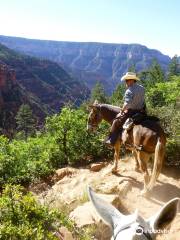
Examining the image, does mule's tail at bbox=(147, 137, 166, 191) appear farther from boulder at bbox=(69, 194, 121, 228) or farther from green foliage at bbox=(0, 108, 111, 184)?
green foliage at bbox=(0, 108, 111, 184)

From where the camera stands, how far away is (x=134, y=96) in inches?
407

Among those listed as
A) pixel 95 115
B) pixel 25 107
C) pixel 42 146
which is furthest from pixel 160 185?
pixel 25 107

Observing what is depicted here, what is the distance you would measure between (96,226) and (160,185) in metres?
3.63

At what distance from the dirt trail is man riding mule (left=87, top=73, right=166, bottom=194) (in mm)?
370

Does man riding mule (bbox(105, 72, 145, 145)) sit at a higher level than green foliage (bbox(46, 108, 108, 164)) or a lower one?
higher

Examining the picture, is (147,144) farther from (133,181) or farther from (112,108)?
(112,108)

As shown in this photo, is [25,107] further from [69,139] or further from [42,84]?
[42,84]

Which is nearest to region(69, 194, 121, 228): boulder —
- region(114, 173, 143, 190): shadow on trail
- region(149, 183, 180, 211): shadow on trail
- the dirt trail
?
the dirt trail

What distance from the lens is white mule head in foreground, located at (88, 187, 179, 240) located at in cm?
250

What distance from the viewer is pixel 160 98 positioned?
107 feet

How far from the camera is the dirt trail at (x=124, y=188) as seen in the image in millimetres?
9344

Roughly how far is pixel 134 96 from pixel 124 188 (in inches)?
94.3

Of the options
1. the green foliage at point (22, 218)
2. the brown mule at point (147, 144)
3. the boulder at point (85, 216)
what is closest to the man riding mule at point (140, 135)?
the brown mule at point (147, 144)

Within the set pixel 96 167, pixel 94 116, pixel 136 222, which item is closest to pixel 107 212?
pixel 136 222
